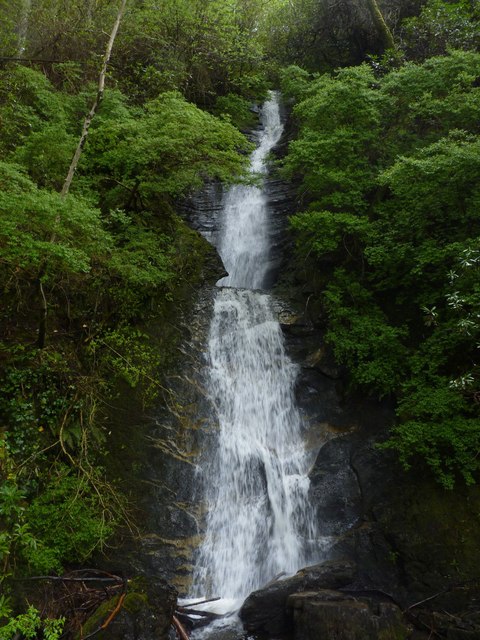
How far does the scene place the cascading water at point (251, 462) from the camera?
716cm

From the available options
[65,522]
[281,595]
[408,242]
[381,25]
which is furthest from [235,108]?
[281,595]

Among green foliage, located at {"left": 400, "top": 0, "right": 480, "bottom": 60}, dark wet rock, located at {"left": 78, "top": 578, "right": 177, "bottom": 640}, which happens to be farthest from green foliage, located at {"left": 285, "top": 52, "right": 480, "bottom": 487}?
dark wet rock, located at {"left": 78, "top": 578, "right": 177, "bottom": 640}

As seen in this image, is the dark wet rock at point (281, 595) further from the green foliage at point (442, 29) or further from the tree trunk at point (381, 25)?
the tree trunk at point (381, 25)

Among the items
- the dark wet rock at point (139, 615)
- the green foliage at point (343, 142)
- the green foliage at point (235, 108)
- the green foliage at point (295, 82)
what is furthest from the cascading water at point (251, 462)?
the green foliage at point (235, 108)

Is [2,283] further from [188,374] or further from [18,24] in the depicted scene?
[18,24]

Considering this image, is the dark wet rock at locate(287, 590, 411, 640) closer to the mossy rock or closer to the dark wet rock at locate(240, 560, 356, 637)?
the dark wet rock at locate(240, 560, 356, 637)

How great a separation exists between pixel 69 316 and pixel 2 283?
117 cm

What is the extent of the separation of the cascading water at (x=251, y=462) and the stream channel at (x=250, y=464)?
0.05 ft

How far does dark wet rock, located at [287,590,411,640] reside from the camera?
5539mm

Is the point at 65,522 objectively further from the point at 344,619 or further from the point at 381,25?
the point at 381,25

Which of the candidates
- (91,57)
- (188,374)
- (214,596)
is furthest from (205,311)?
(91,57)

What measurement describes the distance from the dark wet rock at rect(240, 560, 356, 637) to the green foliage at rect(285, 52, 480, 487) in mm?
2036

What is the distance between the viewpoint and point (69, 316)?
764 cm

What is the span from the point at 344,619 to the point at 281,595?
3.23ft
